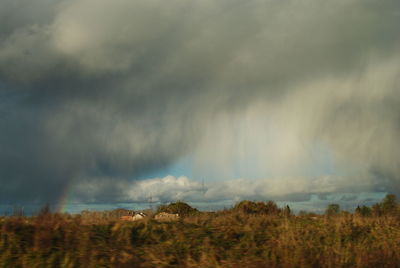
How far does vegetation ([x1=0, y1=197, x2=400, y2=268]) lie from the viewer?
13281 mm

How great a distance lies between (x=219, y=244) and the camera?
52.3 ft

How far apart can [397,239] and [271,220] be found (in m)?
5.69

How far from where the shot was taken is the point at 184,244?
1535 cm

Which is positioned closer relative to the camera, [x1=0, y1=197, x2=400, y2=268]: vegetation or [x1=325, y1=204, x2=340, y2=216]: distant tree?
[x1=0, y1=197, x2=400, y2=268]: vegetation

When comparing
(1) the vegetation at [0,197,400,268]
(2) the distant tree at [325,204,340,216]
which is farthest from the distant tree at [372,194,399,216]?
(1) the vegetation at [0,197,400,268]

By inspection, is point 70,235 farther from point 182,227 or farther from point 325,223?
point 325,223

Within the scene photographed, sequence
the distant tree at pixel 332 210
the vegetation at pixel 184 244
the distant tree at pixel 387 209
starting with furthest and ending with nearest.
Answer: the distant tree at pixel 387 209, the distant tree at pixel 332 210, the vegetation at pixel 184 244

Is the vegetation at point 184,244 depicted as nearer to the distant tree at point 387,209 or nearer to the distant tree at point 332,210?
the distant tree at point 332,210

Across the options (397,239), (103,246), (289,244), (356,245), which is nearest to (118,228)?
(103,246)

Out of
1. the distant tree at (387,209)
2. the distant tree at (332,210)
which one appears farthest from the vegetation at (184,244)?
the distant tree at (387,209)

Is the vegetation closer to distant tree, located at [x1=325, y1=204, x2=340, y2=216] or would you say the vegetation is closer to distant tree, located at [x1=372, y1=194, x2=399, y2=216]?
distant tree, located at [x1=325, y1=204, x2=340, y2=216]

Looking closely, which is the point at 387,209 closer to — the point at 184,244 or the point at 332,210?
the point at 332,210

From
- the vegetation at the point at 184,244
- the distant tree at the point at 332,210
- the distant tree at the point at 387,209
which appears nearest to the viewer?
the vegetation at the point at 184,244

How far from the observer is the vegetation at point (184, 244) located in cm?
1328
